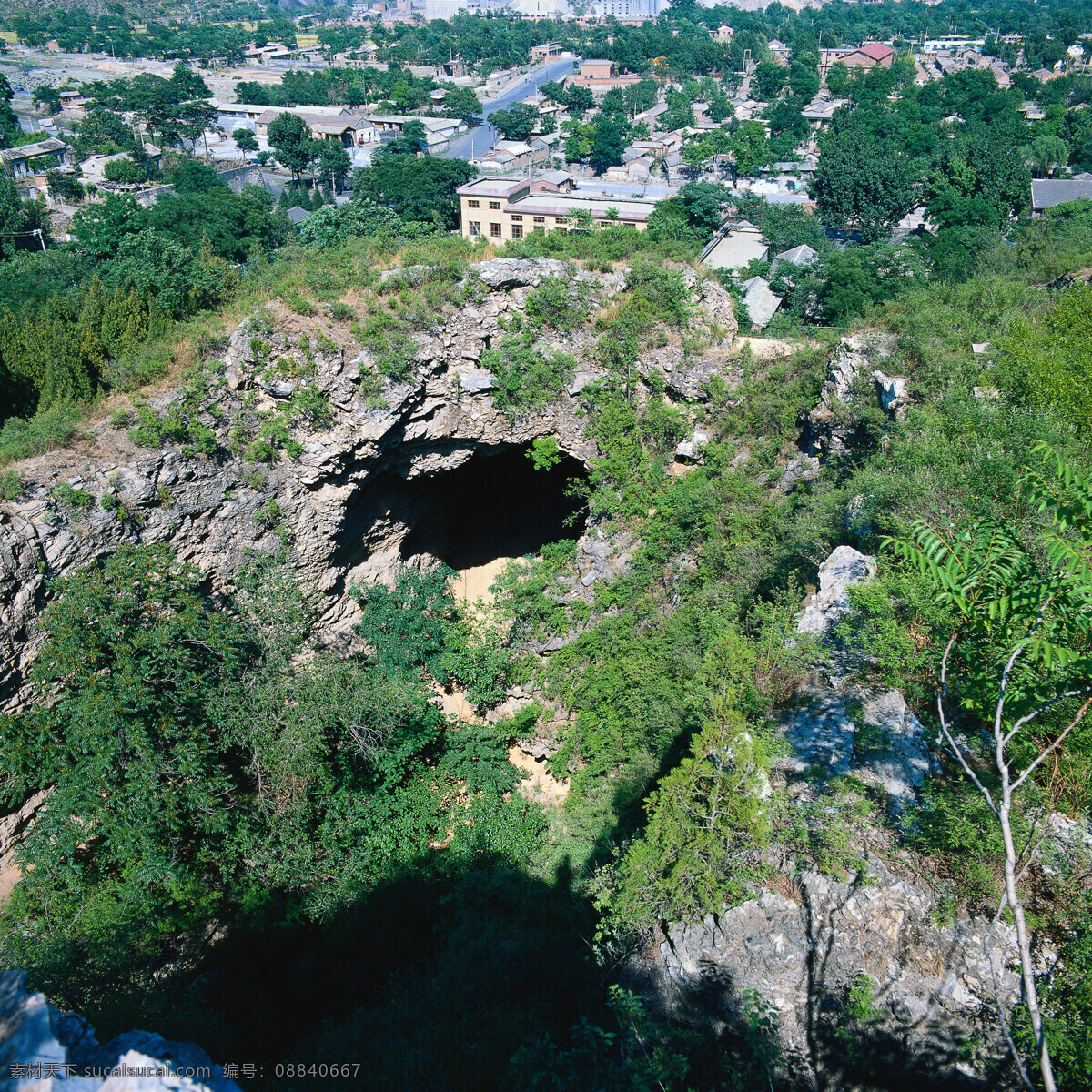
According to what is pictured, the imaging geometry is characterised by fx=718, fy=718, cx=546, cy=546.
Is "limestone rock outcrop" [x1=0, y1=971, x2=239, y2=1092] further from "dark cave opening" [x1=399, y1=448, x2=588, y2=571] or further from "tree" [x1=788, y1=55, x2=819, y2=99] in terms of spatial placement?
"tree" [x1=788, y1=55, x2=819, y2=99]

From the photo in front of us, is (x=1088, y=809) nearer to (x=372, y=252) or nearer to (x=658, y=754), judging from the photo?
(x=658, y=754)

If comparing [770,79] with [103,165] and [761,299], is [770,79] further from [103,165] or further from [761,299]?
[103,165]

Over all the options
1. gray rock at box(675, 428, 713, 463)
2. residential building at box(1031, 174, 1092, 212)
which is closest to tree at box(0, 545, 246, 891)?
gray rock at box(675, 428, 713, 463)

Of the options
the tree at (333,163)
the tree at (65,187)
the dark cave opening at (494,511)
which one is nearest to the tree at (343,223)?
the dark cave opening at (494,511)

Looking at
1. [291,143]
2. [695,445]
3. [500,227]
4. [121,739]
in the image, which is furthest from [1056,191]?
[291,143]

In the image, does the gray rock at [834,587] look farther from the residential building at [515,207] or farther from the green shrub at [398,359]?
the residential building at [515,207]
